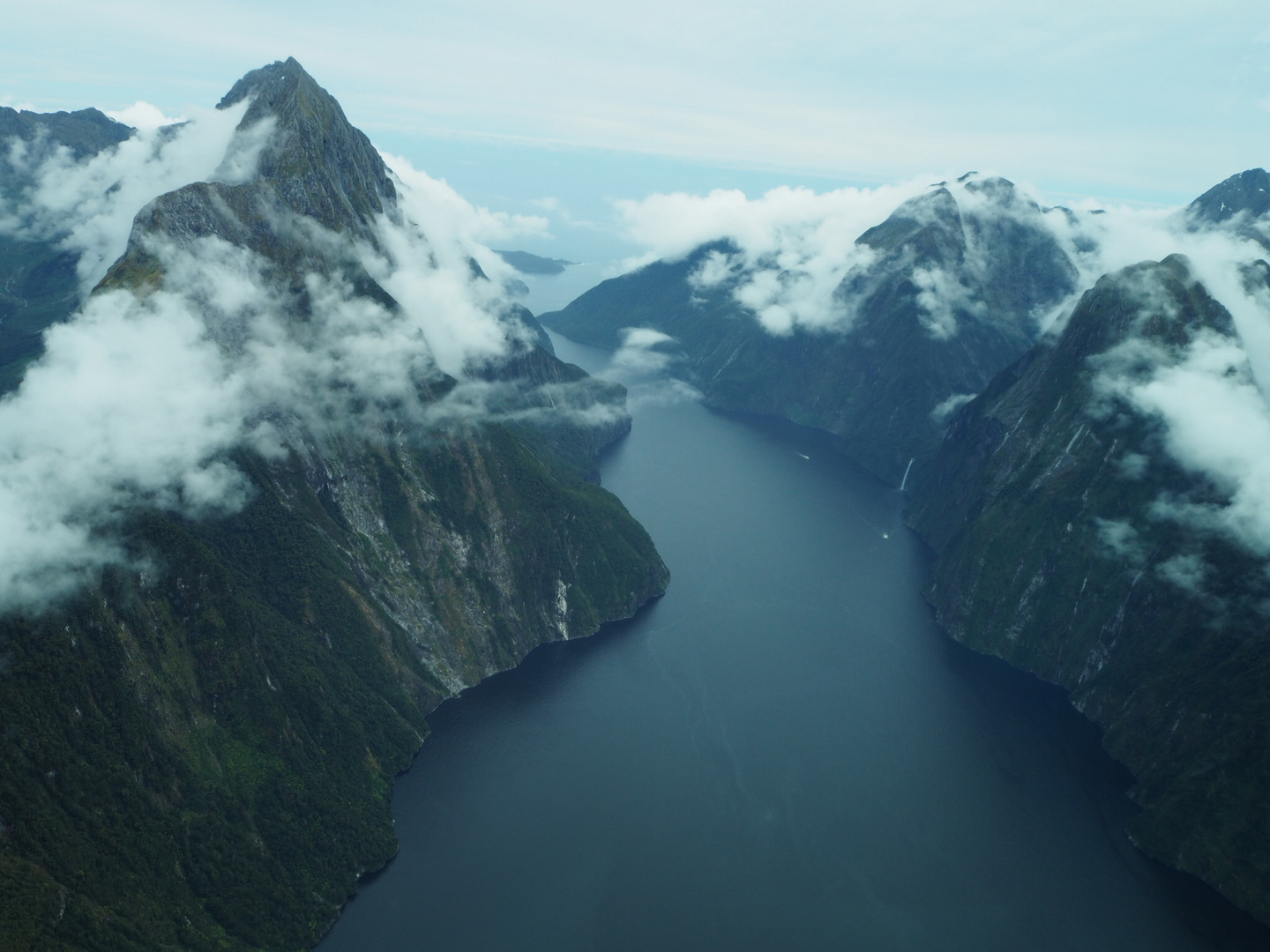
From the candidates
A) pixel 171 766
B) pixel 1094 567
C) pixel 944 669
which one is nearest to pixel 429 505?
pixel 171 766

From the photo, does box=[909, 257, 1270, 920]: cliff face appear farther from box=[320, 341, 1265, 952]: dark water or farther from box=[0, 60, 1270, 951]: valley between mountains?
box=[320, 341, 1265, 952]: dark water

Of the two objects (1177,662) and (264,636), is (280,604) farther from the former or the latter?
(1177,662)

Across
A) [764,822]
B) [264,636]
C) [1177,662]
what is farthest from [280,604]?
[1177,662]

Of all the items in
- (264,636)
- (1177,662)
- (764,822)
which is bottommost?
(764,822)

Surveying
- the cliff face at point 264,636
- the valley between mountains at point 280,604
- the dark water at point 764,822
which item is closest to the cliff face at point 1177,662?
the valley between mountains at point 280,604

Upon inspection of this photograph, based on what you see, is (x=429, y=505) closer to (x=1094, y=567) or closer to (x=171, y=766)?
(x=171, y=766)

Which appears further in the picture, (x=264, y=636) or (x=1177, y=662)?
(x=1177, y=662)

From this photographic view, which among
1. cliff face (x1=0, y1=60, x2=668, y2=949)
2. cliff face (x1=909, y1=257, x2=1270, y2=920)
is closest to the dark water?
cliff face (x1=909, y1=257, x2=1270, y2=920)

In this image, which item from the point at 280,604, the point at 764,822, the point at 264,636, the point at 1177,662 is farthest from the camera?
the point at 1177,662
